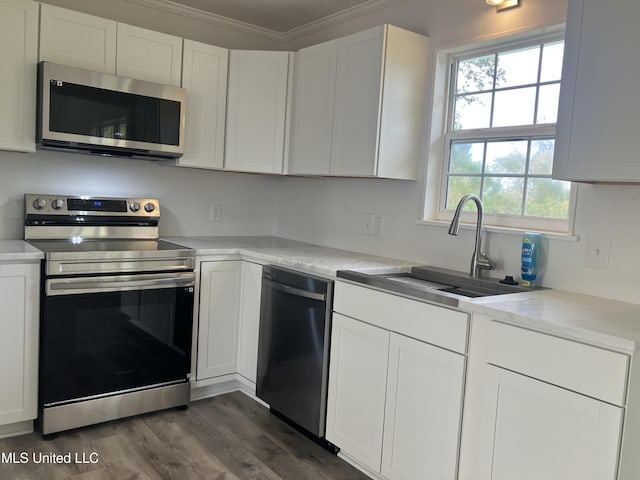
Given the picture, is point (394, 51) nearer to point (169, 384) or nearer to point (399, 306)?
point (399, 306)

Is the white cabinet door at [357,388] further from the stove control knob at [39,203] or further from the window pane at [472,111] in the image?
the stove control knob at [39,203]

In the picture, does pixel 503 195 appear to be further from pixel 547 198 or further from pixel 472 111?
pixel 472 111

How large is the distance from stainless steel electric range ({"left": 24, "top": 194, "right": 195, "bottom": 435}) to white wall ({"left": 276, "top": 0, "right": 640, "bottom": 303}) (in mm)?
1044

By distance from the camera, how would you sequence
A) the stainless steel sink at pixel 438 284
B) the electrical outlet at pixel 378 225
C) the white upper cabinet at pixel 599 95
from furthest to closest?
the electrical outlet at pixel 378 225 < the stainless steel sink at pixel 438 284 < the white upper cabinet at pixel 599 95

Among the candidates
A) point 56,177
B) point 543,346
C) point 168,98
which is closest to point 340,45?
point 168,98

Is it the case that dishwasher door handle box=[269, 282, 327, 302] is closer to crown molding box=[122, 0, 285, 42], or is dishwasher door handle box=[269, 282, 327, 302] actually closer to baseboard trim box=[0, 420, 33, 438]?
baseboard trim box=[0, 420, 33, 438]

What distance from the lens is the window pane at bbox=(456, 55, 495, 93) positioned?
106 inches

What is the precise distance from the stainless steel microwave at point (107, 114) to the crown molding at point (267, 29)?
27.6 inches

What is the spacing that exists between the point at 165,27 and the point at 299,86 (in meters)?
0.96

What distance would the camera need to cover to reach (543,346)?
164cm

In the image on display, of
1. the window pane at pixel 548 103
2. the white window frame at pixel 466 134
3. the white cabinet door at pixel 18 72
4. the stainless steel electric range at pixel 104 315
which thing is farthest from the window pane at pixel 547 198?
the white cabinet door at pixel 18 72

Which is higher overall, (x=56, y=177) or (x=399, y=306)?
(x=56, y=177)

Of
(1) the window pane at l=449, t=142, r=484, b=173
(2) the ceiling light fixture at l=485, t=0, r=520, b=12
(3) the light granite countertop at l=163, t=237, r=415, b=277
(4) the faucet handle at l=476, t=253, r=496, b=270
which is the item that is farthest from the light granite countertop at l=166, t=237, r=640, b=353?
(2) the ceiling light fixture at l=485, t=0, r=520, b=12

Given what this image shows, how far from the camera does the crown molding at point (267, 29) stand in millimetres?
3215
